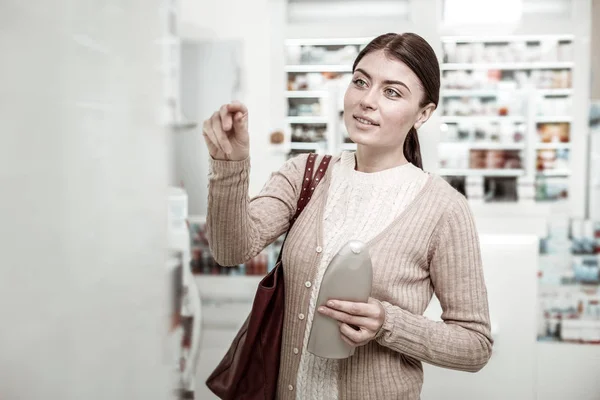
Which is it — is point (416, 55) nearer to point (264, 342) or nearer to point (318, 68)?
point (264, 342)

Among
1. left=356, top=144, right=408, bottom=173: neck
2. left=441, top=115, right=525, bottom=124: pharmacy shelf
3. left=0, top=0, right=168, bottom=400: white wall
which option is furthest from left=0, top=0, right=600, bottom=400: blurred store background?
left=441, top=115, right=525, bottom=124: pharmacy shelf

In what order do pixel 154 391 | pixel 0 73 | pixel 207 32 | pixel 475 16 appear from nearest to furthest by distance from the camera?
pixel 0 73
pixel 154 391
pixel 207 32
pixel 475 16

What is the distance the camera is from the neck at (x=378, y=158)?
1.21 meters

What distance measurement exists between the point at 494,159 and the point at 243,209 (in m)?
4.25

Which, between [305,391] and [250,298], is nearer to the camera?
[305,391]

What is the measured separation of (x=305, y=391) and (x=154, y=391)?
108 cm

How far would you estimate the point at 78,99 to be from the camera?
5.28 feet

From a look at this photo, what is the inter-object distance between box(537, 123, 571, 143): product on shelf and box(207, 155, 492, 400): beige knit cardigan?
423cm

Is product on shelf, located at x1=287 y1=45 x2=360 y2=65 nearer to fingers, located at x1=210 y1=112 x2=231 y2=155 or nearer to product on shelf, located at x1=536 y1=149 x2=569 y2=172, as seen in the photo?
product on shelf, located at x1=536 y1=149 x2=569 y2=172

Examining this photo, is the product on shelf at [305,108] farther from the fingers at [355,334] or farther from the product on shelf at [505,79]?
the fingers at [355,334]

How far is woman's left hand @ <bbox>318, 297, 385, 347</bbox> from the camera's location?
1027mm

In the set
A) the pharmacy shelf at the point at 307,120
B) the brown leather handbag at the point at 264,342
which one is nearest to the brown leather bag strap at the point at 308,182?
the brown leather handbag at the point at 264,342

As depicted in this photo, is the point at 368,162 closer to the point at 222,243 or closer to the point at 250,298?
the point at 222,243

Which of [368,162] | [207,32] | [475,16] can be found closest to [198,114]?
[207,32]
